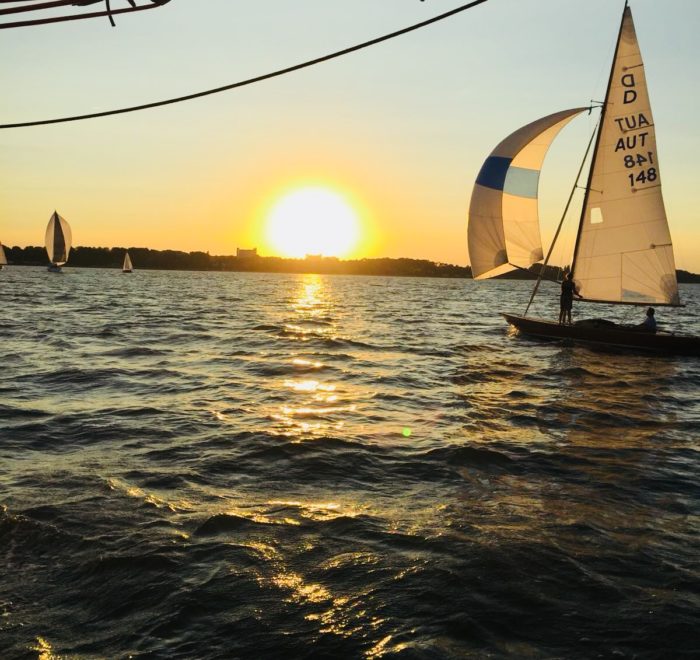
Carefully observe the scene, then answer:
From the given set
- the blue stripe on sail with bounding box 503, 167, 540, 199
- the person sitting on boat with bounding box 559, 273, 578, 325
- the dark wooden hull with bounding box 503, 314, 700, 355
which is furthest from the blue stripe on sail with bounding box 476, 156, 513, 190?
the dark wooden hull with bounding box 503, 314, 700, 355

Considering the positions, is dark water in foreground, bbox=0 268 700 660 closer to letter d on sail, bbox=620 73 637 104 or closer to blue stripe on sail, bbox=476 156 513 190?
blue stripe on sail, bbox=476 156 513 190

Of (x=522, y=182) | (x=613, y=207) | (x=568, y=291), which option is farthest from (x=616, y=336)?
(x=522, y=182)

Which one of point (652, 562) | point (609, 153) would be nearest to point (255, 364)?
point (652, 562)

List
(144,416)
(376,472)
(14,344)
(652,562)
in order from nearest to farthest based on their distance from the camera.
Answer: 1. (652,562)
2. (376,472)
3. (144,416)
4. (14,344)

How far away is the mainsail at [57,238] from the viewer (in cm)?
9188

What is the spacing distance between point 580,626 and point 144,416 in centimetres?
909

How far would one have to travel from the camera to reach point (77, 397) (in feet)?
43.8

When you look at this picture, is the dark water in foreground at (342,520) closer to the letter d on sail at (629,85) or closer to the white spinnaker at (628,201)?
the white spinnaker at (628,201)

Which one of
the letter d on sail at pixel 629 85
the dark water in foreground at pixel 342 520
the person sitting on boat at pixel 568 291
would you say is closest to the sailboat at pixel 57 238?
the person sitting on boat at pixel 568 291

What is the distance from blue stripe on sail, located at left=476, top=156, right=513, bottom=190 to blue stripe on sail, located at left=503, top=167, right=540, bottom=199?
25cm

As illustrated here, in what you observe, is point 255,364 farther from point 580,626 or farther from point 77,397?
point 580,626

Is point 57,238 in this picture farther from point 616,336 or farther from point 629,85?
point 616,336

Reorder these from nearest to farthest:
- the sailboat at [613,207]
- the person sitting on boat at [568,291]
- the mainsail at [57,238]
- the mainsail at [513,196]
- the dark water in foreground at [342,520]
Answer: the dark water in foreground at [342,520] < the sailboat at [613,207] < the person sitting on boat at [568,291] < the mainsail at [513,196] < the mainsail at [57,238]

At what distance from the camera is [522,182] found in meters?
27.1
